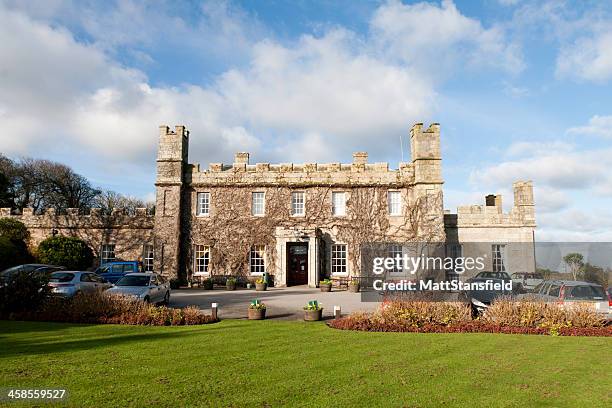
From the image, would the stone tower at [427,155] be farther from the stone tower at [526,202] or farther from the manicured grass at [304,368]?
the manicured grass at [304,368]

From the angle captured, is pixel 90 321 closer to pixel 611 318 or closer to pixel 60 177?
pixel 611 318

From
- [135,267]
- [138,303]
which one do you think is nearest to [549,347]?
[138,303]

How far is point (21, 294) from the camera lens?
12906 millimetres

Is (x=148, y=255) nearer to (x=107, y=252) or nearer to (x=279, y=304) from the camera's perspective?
(x=107, y=252)

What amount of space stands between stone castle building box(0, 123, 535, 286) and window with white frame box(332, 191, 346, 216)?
0.07m

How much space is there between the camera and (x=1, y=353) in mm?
7809

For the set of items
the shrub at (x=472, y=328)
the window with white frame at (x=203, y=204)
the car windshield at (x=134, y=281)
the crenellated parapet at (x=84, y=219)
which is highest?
the window with white frame at (x=203, y=204)

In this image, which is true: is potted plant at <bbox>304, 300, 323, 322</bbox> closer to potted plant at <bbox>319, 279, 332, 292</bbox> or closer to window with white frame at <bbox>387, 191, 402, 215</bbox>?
potted plant at <bbox>319, 279, 332, 292</bbox>

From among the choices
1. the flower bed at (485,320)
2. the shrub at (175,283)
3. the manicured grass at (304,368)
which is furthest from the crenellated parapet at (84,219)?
the flower bed at (485,320)

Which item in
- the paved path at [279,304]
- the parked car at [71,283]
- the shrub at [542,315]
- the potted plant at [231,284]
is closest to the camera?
the shrub at [542,315]

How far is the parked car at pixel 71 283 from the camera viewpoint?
1523cm

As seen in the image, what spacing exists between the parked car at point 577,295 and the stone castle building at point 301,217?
41.8ft

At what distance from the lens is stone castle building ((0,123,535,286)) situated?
2608 cm

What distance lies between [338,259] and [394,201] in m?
5.25
